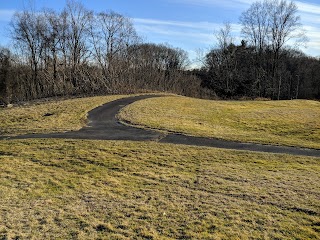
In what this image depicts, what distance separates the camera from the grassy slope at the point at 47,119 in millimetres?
14734

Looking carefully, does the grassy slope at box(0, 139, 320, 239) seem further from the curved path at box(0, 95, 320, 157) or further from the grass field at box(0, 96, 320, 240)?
the curved path at box(0, 95, 320, 157)

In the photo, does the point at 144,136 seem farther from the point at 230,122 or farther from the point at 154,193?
the point at 230,122

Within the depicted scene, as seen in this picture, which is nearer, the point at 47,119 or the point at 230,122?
the point at 47,119

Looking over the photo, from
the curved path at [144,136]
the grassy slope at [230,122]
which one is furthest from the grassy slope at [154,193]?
the grassy slope at [230,122]

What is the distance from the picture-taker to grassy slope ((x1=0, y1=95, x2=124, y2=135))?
14.7 meters

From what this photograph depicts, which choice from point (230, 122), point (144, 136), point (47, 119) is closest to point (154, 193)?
point (144, 136)

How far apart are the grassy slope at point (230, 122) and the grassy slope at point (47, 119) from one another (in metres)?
2.82

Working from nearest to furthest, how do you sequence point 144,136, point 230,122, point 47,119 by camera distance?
1. point 144,136
2. point 47,119
3. point 230,122

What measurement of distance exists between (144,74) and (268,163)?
3146cm

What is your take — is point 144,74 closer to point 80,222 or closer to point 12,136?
point 12,136

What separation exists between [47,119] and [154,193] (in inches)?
472

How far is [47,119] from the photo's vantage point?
672 inches

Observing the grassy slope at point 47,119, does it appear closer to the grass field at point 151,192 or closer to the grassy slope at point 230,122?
the grass field at point 151,192

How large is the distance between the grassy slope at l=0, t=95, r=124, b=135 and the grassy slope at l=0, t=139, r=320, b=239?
142 inches
